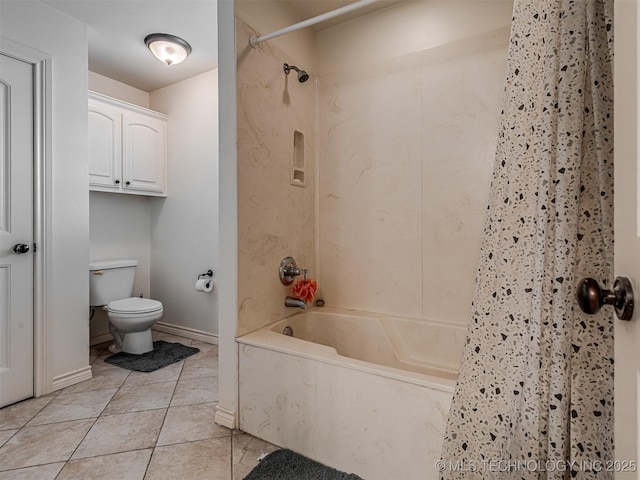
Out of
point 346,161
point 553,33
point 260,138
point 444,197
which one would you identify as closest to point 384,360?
point 444,197

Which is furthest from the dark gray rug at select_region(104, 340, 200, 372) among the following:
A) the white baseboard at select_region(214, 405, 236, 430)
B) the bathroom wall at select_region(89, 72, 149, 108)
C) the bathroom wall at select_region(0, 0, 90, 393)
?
the bathroom wall at select_region(89, 72, 149, 108)

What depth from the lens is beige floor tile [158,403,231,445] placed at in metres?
1.71

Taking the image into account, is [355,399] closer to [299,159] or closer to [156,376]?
[299,159]

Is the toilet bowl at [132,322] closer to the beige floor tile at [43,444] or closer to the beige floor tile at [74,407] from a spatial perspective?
the beige floor tile at [74,407]

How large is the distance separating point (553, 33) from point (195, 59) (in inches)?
115

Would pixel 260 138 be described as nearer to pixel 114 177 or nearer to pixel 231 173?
pixel 231 173

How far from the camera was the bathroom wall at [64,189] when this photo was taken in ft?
7.09

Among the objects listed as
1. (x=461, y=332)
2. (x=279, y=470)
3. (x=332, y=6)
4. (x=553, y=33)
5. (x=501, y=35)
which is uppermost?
(x=332, y=6)

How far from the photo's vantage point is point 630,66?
0.48 meters

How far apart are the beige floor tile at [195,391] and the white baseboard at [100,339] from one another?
1.30 m

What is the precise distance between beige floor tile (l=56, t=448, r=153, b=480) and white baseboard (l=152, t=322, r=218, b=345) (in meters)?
1.59

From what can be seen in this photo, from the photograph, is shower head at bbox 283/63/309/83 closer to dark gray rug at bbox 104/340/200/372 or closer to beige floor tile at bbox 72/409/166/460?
beige floor tile at bbox 72/409/166/460

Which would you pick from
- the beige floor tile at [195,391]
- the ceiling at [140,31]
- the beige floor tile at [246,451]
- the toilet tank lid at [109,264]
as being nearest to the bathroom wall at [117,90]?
the ceiling at [140,31]

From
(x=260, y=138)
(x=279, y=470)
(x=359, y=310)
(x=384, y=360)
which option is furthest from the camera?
(x=359, y=310)
